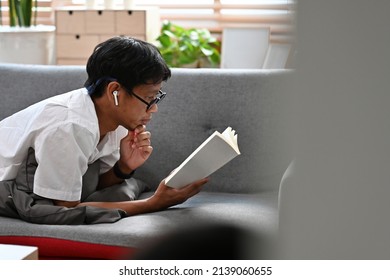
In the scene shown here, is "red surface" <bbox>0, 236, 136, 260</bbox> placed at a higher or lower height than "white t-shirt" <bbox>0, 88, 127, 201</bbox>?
lower

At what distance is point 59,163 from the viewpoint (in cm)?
166

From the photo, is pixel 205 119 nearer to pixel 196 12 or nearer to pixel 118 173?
pixel 118 173

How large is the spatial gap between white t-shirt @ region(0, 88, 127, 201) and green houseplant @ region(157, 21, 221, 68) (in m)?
1.78

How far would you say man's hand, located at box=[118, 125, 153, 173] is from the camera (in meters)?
1.85

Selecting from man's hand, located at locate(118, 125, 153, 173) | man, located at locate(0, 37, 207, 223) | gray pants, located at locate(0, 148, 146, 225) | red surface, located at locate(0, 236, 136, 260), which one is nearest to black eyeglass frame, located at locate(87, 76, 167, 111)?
man, located at locate(0, 37, 207, 223)

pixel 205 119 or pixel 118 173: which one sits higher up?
pixel 205 119

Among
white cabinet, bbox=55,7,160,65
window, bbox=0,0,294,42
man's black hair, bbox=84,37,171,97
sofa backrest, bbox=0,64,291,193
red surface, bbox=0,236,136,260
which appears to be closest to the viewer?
red surface, bbox=0,236,136,260

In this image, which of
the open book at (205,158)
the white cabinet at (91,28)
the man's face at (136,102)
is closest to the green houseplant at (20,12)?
the white cabinet at (91,28)

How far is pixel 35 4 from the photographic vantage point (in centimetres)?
368

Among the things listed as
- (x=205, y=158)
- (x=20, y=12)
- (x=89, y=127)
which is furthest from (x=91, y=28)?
(x=205, y=158)

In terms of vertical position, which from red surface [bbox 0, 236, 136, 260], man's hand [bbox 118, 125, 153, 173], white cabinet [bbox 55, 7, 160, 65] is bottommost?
red surface [bbox 0, 236, 136, 260]

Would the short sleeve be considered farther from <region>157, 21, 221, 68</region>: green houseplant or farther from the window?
the window

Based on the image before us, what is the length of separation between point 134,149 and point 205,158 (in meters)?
0.30

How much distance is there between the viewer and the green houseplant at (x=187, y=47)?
11.5ft
